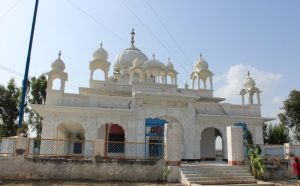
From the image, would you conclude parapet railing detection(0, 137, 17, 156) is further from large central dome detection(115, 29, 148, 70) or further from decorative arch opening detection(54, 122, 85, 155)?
large central dome detection(115, 29, 148, 70)

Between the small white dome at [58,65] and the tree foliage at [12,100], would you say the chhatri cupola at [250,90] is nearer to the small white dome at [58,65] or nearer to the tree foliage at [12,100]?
the small white dome at [58,65]

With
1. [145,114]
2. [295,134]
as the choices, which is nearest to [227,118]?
[145,114]

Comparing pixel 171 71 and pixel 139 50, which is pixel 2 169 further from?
pixel 139 50

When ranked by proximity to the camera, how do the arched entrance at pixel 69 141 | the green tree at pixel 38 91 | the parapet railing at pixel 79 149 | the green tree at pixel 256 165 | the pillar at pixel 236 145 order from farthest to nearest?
the green tree at pixel 38 91 < the arched entrance at pixel 69 141 < the pillar at pixel 236 145 < the green tree at pixel 256 165 < the parapet railing at pixel 79 149

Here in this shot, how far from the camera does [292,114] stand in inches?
1328

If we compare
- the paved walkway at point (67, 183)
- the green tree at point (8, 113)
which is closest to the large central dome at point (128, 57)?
the green tree at point (8, 113)

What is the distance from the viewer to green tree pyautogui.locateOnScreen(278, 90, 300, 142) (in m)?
33.1

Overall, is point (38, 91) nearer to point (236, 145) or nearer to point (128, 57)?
point (128, 57)

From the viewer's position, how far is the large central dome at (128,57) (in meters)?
29.5

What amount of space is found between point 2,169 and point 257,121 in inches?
653

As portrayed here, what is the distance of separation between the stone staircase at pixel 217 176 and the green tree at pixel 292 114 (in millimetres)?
21272

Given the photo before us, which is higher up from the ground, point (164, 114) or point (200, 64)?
point (200, 64)

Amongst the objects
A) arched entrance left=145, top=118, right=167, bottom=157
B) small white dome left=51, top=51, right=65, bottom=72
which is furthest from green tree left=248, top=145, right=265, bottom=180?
small white dome left=51, top=51, right=65, bottom=72

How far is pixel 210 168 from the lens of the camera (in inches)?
577
